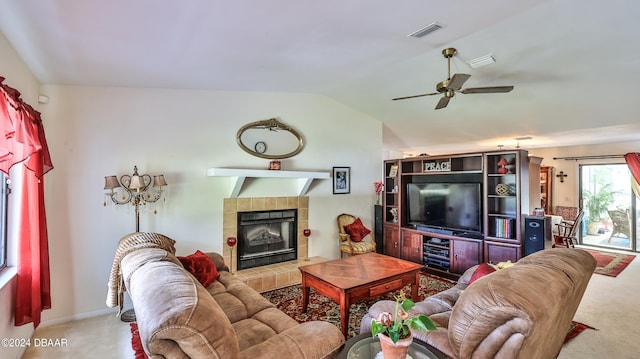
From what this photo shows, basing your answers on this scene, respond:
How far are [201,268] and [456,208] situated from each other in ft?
12.7

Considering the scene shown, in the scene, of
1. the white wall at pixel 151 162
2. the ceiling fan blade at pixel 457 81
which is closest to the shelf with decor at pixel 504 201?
the ceiling fan blade at pixel 457 81

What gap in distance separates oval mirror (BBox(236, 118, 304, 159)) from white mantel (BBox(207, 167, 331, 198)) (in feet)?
1.20

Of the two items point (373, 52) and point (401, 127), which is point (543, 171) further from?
point (373, 52)

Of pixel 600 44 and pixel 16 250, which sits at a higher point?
pixel 600 44

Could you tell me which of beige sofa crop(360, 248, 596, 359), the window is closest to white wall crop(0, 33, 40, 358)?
the window

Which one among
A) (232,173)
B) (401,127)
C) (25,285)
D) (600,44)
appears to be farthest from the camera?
(401,127)

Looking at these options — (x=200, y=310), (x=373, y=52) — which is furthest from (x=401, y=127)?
(x=200, y=310)

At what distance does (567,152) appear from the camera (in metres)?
7.26

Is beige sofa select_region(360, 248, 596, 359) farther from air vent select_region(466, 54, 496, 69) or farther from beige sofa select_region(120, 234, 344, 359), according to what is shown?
air vent select_region(466, 54, 496, 69)

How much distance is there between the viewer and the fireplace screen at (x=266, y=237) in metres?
4.27

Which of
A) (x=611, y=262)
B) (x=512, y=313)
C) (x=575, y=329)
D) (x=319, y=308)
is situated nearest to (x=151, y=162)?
(x=319, y=308)

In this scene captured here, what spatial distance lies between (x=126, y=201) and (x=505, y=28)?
13.9ft

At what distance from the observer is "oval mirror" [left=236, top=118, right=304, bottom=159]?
426 centimetres

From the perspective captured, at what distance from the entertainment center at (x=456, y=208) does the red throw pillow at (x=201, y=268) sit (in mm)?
3472
